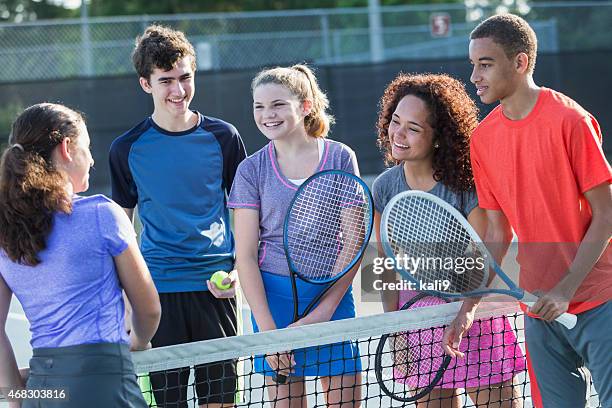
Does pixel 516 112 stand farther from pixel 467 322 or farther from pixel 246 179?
pixel 246 179

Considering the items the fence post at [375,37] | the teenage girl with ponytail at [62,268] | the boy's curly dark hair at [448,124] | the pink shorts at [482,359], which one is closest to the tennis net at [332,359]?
the pink shorts at [482,359]

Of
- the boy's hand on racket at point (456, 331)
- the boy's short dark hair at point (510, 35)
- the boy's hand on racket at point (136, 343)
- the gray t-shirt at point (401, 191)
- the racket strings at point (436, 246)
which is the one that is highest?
the boy's short dark hair at point (510, 35)

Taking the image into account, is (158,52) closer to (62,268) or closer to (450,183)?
(450,183)

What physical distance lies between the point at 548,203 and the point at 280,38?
1228cm

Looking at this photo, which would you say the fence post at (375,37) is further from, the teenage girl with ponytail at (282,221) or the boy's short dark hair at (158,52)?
the teenage girl with ponytail at (282,221)

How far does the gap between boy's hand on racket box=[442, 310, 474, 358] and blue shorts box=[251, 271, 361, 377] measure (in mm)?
330

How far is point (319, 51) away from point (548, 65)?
3.59 m

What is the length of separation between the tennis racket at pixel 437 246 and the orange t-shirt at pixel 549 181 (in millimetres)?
143

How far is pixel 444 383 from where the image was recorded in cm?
320

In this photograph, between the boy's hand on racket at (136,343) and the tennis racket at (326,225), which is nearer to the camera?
the boy's hand on racket at (136,343)

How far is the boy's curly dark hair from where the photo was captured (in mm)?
3240

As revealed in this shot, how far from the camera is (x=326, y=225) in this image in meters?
3.31

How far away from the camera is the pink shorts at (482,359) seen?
320 centimetres

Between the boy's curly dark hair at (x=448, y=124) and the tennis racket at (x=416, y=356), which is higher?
the boy's curly dark hair at (x=448, y=124)
